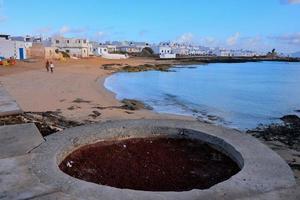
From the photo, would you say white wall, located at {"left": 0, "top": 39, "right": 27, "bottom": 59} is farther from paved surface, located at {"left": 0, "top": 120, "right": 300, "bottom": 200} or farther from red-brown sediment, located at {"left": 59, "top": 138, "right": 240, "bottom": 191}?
red-brown sediment, located at {"left": 59, "top": 138, "right": 240, "bottom": 191}

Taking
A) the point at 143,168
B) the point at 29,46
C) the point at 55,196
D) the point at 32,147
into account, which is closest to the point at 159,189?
the point at 143,168

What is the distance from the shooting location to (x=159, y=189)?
4.72m

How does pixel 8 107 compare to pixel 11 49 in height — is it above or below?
above

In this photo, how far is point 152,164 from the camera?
5.60 metres

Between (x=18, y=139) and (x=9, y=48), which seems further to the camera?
(x=9, y=48)

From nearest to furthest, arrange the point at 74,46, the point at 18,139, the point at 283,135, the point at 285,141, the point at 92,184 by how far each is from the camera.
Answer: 1. the point at 92,184
2. the point at 18,139
3. the point at 285,141
4. the point at 283,135
5. the point at 74,46

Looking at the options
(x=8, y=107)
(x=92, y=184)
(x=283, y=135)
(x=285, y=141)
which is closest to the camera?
(x=92, y=184)

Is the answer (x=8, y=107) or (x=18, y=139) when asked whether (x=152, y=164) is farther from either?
(x=8, y=107)

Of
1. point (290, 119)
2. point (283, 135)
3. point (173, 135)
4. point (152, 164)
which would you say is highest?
point (173, 135)

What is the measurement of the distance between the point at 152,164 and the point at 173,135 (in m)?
1.28

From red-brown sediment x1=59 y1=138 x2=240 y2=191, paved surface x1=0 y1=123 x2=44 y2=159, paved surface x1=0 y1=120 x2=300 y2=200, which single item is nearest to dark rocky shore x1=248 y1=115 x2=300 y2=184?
paved surface x1=0 y1=120 x2=300 y2=200

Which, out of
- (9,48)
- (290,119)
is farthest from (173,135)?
(9,48)

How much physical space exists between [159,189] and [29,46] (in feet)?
249

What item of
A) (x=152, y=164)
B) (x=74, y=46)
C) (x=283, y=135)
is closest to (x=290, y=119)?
(x=283, y=135)
